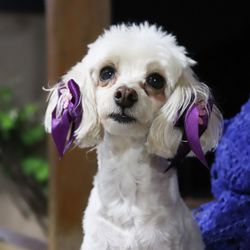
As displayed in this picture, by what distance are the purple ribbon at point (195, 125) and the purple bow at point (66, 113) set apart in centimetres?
13

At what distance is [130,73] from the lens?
70cm

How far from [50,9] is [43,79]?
2.64 feet

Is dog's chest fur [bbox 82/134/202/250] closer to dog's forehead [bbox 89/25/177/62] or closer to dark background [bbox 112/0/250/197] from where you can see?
dog's forehead [bbox 89/25/177/62]

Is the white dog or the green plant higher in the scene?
the white dog

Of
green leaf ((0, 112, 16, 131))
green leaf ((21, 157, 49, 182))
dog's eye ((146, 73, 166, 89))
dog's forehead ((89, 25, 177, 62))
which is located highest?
dog's forehead ((89, 25, 177, 62))

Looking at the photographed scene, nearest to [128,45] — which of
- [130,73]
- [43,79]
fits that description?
[130,73]

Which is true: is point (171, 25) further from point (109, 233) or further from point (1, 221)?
point (1, 221)

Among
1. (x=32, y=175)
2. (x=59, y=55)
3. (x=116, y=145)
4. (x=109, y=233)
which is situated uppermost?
(x=59, y=55)

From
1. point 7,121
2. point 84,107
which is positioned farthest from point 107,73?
point 7,121

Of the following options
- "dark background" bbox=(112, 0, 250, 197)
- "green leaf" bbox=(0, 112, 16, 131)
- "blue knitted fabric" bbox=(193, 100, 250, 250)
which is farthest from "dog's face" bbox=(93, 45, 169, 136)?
"green leaf" bbox=(0, 112, 16, 131)

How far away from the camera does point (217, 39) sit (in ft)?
4.82

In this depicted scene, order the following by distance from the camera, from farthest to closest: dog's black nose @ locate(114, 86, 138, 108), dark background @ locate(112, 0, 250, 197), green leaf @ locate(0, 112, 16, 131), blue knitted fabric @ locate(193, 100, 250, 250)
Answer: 1. green leaf @ locate(0, 112, 16, 131)
2. dark background @ locate(112, 0, 250, 197)
3. blue knitted fabric @ locate(193, 100, 250, 250)
4. dog's black nose @ locate(114, 86, 138, 108)

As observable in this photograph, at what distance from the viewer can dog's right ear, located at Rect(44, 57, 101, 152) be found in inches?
28.1

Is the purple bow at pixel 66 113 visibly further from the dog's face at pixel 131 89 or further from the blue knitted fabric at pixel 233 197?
the blue knitted fabric at pixel 233 197
